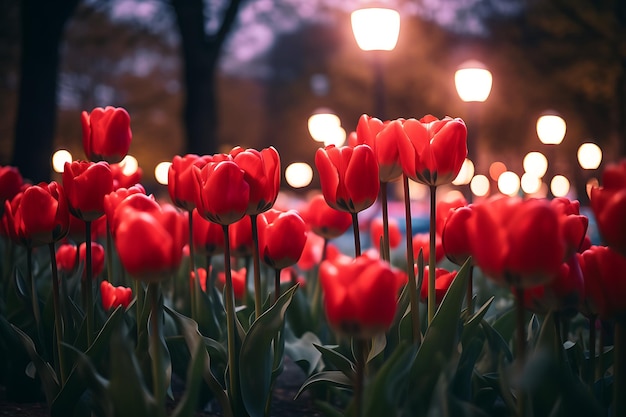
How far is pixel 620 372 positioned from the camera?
1.61 metres

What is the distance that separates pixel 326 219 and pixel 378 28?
2.57 metres

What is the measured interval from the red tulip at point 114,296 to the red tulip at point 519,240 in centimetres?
149

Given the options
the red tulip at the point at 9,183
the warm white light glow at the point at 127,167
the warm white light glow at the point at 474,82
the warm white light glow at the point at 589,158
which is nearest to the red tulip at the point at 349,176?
the warm white light glow at the point at 127,167

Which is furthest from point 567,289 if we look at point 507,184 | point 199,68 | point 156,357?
point 507,184

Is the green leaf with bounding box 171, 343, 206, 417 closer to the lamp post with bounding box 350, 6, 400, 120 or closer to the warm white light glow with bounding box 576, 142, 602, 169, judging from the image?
the lamp post with bounding box 350, 6, 400, 120

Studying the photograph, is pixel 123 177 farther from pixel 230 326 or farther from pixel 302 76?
pixel 302 76

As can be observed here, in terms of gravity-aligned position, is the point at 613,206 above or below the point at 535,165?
below

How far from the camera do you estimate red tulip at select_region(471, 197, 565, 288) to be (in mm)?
1322

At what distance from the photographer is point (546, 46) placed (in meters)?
20.2

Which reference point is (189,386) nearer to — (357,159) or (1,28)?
(357,159)

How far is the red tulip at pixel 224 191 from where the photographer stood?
5.99 feet

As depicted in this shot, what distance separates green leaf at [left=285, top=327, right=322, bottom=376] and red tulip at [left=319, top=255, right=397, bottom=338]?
108cm

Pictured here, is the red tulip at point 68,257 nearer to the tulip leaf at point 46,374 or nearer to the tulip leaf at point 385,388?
the tulip leaf at point 46,374

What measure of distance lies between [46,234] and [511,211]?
144 centimetres
